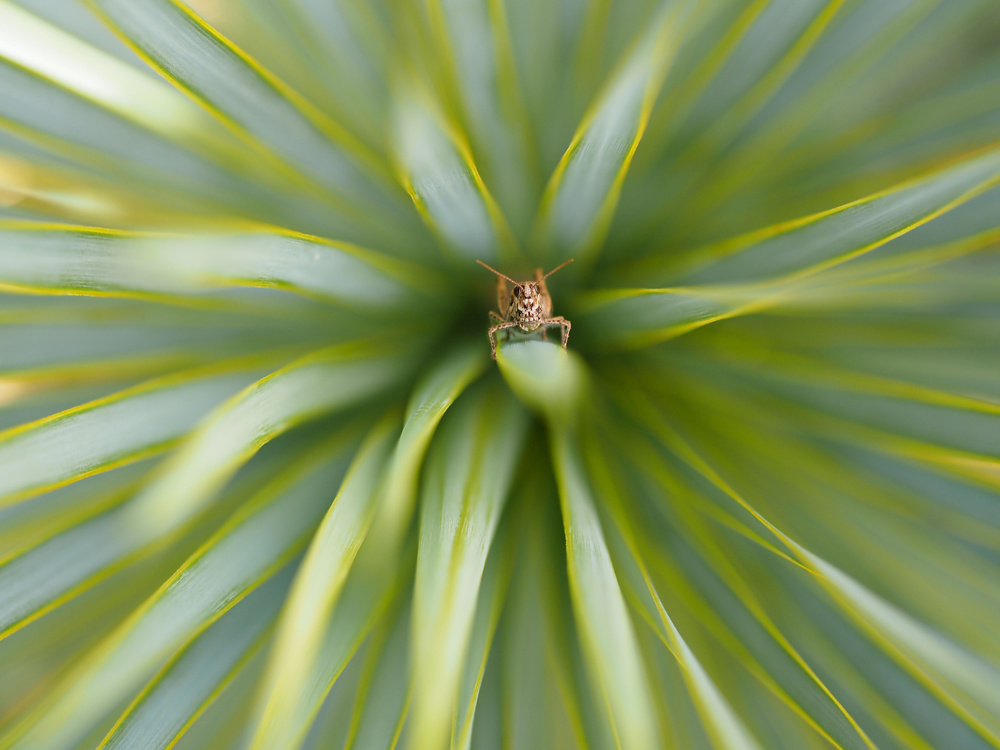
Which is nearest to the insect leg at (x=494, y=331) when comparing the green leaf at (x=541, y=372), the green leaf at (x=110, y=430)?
the green leaf at (x=541, y=372)

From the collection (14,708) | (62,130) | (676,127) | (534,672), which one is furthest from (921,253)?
(14,708)

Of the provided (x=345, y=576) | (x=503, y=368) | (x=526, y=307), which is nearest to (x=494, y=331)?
(x=526, y=307)

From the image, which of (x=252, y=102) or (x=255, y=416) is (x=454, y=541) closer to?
(x=255, y=416)

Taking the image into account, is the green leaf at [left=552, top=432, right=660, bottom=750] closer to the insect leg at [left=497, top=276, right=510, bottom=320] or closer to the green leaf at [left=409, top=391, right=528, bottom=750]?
the green leaf at [left=409, top=391, right=528, bottom=750]

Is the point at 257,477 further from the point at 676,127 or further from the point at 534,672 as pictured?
the point at 676,127

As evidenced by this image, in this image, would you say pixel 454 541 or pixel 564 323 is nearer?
pixel 454 541

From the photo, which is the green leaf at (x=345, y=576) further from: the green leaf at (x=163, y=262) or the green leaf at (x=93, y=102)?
the green leaf at (x=93, y=102)

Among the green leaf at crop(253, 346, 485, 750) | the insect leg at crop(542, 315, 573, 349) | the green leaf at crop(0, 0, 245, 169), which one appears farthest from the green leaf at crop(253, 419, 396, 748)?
the green leaf at crop(0, 0, 245, 169)
